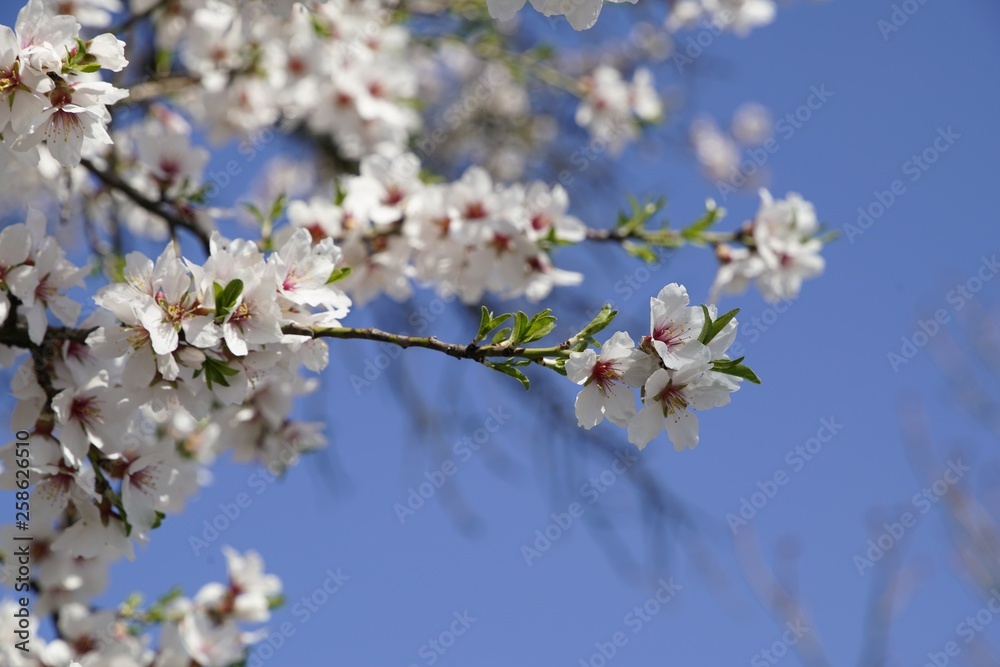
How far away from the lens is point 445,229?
8.05 ft

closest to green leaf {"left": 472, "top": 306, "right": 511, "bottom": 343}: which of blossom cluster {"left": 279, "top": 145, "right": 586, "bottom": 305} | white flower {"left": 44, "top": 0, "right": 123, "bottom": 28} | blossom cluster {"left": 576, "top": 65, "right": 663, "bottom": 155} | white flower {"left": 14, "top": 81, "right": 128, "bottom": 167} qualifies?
white flower {"left": 14, "top": 81, "right": 128, "bottom": 167}

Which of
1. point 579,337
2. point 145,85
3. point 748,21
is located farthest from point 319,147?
point 579,337

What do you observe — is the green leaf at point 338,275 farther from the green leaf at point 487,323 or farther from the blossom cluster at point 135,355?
the green leaf at point 487,323

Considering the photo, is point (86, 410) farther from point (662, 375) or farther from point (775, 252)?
point (775, 252)

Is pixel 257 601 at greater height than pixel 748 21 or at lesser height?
lesser

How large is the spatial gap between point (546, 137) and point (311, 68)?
2492 mm

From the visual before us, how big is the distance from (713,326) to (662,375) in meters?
0.11

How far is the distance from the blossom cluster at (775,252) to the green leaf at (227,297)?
1504 mm

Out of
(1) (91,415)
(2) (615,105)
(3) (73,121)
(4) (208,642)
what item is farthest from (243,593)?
(2) (615,105)

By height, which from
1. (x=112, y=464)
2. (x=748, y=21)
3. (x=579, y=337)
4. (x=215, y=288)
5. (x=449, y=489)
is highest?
(x=748, y=21)

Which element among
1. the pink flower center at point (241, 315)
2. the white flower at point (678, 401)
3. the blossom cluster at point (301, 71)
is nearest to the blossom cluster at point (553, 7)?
the white flower at point (678, 401)

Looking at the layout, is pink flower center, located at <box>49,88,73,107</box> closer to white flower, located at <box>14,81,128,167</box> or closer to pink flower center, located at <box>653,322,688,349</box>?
white flower, located at <box>14,81,128,167</box>

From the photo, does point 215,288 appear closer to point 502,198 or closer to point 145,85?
point 502,198

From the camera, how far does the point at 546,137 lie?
18.4ft
